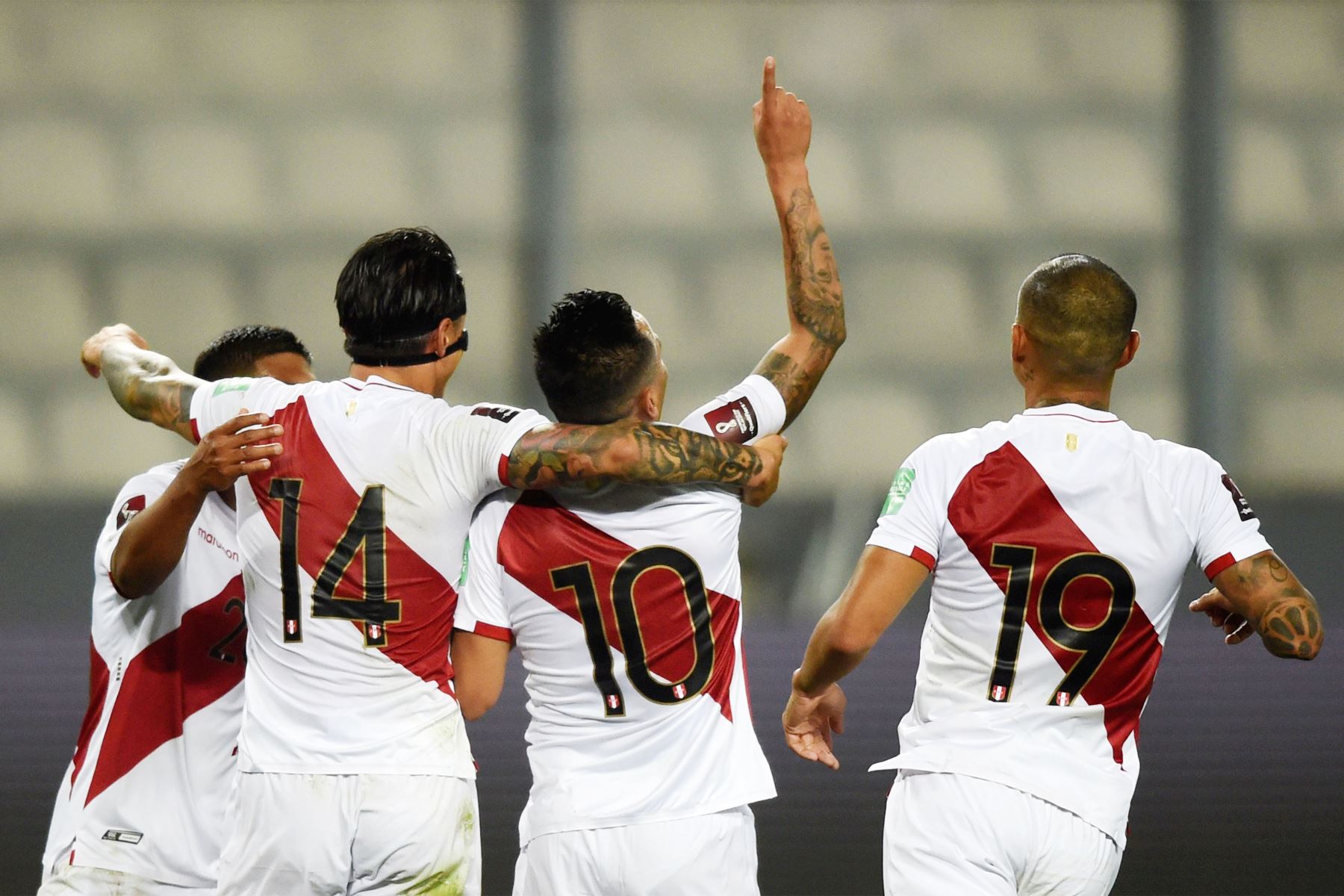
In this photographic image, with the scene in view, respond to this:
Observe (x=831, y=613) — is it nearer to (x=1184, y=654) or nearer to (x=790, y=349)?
(x=790, y=349)

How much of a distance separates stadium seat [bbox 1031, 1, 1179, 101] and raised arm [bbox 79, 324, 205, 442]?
24.8 ft

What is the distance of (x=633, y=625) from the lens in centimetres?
236

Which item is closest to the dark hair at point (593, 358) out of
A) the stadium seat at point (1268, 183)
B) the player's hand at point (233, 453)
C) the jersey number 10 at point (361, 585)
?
the jersey number 10 at point (361, 585)

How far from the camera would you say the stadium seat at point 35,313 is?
880cm

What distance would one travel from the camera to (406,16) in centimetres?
877

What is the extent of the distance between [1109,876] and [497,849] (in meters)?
2.88

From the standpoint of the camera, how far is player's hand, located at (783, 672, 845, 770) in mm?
2676

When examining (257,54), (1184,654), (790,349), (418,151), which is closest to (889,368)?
(1184,654)

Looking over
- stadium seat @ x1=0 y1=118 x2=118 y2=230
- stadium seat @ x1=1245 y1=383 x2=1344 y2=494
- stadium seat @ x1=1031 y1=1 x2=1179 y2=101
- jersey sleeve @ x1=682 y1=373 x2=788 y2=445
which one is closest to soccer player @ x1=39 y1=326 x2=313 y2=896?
jersey sleeve @ x1=682 y1=373 x2=788 y2=445

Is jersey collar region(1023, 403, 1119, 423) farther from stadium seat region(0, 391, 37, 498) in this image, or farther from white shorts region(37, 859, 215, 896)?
stadium seat region(0, 391, 37, 498)

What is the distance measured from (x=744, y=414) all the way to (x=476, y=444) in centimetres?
52

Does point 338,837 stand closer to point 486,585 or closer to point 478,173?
point 486,585

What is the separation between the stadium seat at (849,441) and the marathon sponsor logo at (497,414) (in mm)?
6204

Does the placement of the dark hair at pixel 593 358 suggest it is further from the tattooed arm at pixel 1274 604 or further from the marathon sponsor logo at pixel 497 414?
the tattooed arm at pixel 1274 604
